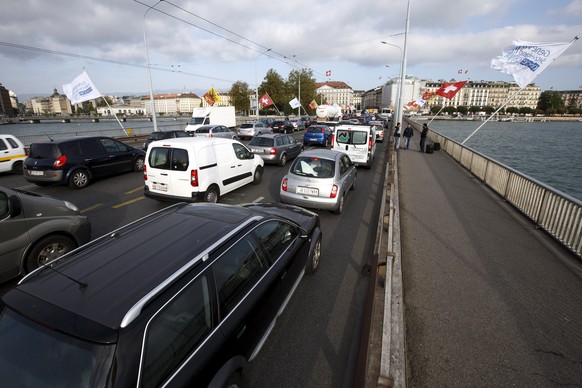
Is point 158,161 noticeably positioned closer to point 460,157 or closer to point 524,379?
point 524,379

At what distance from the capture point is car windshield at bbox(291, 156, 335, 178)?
743 centimetres

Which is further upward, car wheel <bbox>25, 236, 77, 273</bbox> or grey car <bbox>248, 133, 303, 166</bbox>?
grey car <bbox>248, 133, 303, 166</bbox>

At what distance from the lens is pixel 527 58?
12109mm

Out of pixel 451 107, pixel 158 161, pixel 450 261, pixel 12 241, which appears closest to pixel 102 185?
pixel 158 161

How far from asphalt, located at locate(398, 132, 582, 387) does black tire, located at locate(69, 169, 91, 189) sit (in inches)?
396

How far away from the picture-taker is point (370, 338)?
320 cm

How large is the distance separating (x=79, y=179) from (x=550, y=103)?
646 feet

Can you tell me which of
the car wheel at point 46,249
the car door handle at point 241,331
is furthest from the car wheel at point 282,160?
the car door handle at point 241,331

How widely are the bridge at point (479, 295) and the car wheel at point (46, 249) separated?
15.7ft

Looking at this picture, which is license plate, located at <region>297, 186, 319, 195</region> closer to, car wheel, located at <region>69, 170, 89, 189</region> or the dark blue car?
car wheel, located at <region>69, 170, 89, 189</region>

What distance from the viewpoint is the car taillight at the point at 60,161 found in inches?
363

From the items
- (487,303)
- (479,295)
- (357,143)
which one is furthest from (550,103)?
(487,303)

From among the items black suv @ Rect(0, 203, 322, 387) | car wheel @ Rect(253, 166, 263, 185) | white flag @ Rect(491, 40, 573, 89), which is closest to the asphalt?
black suv @ Rect(0, 203, 322, 387)

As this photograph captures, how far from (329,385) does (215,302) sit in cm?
153
